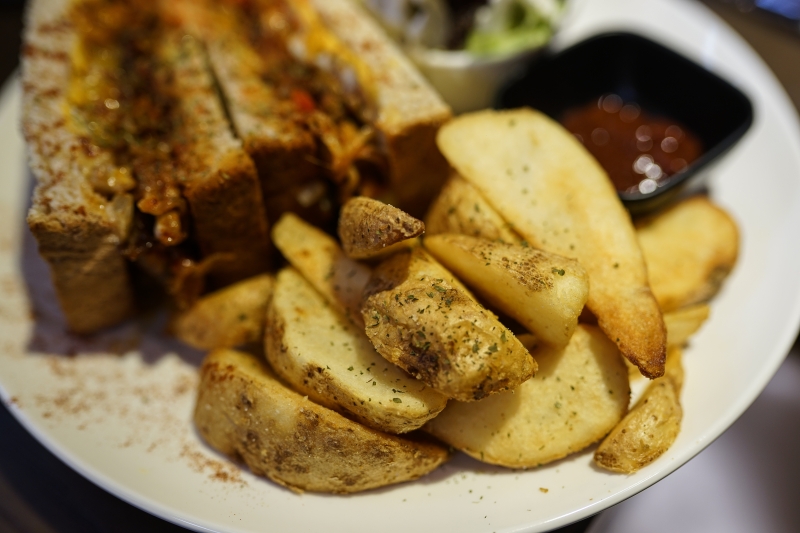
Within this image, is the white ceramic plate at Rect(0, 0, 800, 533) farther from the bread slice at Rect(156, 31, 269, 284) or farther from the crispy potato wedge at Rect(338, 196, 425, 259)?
the crispy potato wedge at Rect(338, 196, 425, 259)

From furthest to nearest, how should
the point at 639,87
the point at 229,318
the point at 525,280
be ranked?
the point at 639,87, the point at 229,318, the point at 525,280

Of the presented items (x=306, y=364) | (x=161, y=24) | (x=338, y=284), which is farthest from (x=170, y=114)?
(x=306, y=364)

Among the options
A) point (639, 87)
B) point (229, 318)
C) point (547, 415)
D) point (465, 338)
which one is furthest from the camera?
point (639, 87)

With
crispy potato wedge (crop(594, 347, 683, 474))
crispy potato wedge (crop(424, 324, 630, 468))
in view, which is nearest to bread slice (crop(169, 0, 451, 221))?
crispy potato wedge (crop(424, 324, 630, 468))

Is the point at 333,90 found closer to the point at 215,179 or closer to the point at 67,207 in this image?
the point at 215,179

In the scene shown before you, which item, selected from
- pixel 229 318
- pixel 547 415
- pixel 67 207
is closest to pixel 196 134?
pixel 67 207

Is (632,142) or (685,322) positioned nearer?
(685,322)
